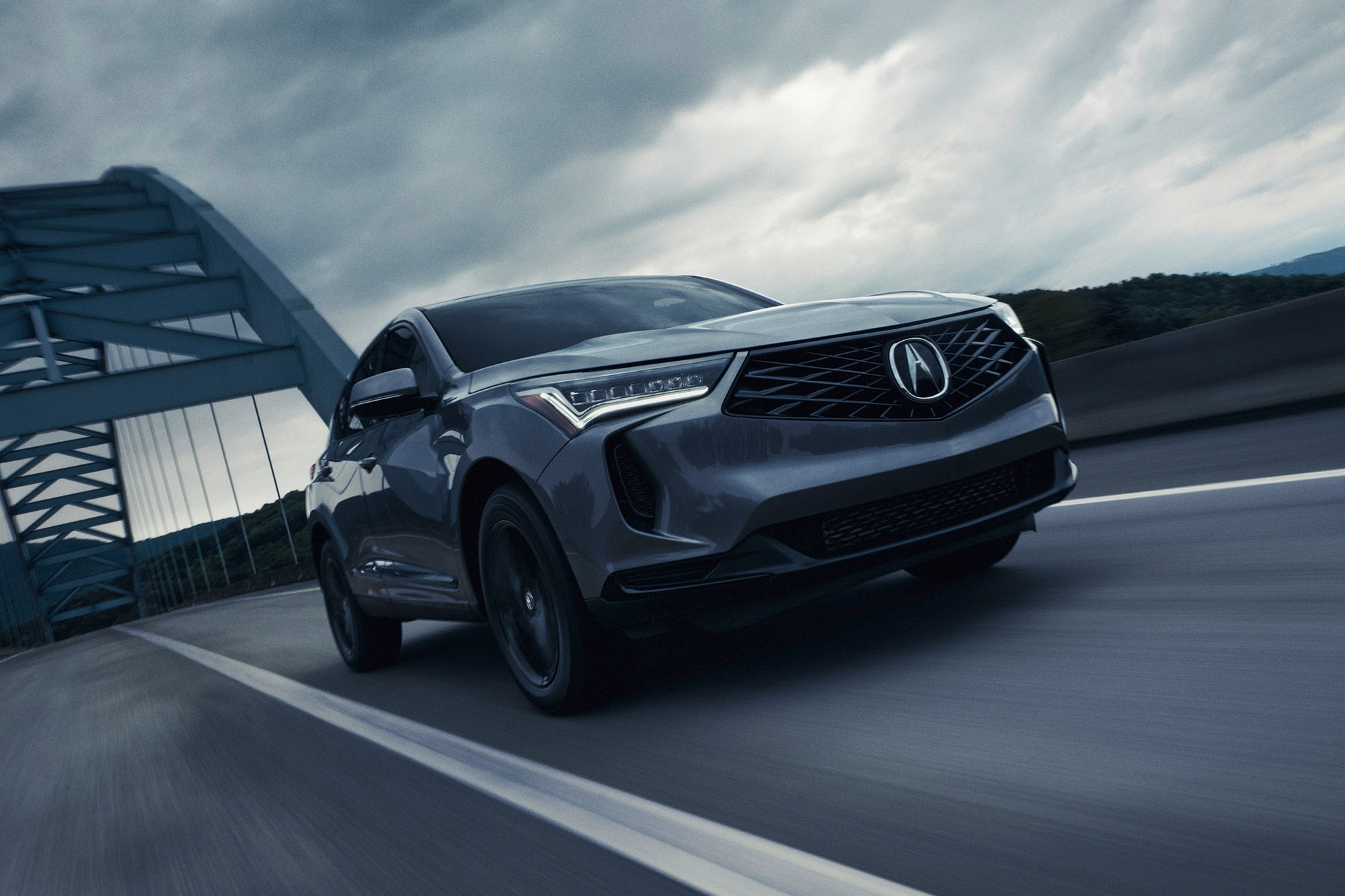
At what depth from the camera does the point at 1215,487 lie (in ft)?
17.9

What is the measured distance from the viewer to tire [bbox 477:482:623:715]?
149 inches

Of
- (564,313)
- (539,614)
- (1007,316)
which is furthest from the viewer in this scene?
(564,313)

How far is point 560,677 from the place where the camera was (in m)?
3.97

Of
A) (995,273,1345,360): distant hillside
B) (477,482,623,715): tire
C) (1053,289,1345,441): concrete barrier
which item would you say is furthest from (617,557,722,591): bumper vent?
(995,273,1345,360): distant hillside

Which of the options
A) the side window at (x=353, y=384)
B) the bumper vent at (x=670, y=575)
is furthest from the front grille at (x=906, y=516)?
the side window at (x=353, y=384)

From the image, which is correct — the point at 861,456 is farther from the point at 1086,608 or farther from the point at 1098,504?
the point at 1098,504

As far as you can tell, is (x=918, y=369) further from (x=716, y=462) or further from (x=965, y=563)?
(x=965, y=563)

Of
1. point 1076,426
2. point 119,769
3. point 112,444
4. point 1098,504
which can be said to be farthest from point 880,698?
point 112,444

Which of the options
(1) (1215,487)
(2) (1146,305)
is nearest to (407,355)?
(1) (1215,487)

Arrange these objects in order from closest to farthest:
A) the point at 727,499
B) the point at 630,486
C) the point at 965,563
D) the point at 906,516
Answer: the point at 727,499 → the point at 630,486 → the point at 906,516 → the point at 965,563

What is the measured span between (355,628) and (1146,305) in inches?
253

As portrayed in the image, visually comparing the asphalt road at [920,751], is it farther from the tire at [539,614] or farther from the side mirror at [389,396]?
the side mirror at [389,396]

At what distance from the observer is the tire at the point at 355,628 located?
643cm

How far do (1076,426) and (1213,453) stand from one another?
6.67ft
